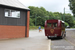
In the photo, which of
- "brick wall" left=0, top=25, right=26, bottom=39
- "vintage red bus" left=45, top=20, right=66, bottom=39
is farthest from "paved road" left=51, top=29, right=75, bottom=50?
"brick wall" left=0, top=25, right=26, bottom=39

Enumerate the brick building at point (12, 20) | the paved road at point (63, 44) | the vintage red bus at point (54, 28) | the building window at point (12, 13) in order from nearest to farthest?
the paved road at point (63, 44), the brick building at point (12, 20), the vintage red bus at point (54, 28), the building window at point (12, 13)

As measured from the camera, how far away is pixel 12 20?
19.4 meters

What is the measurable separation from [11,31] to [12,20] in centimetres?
150

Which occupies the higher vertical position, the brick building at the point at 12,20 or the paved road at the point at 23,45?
the brick building at the point at 12,20

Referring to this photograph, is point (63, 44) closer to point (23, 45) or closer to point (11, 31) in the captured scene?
point (23, 45)

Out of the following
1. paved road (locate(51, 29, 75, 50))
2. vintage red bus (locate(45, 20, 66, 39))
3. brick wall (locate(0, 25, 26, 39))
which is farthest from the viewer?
vintage red bus (locate(45, 20, 66, 39))

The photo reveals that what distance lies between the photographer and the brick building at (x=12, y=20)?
1811 cm

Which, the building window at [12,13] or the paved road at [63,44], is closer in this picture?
the paved road at [63,44]

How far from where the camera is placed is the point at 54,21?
736 inches

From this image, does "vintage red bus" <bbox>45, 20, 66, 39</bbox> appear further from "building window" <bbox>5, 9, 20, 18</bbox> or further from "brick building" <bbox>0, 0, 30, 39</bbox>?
"building window" <bbox>5, 9, 20, 18</bbox>

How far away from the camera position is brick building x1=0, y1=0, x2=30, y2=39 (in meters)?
18.1

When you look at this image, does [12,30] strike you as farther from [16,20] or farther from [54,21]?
[54,21]

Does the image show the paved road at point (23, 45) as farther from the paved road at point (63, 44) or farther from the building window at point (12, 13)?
the building window at point (12, 13)

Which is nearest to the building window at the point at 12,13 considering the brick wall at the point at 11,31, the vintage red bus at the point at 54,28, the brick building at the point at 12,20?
the brick building at the point at 12,20
